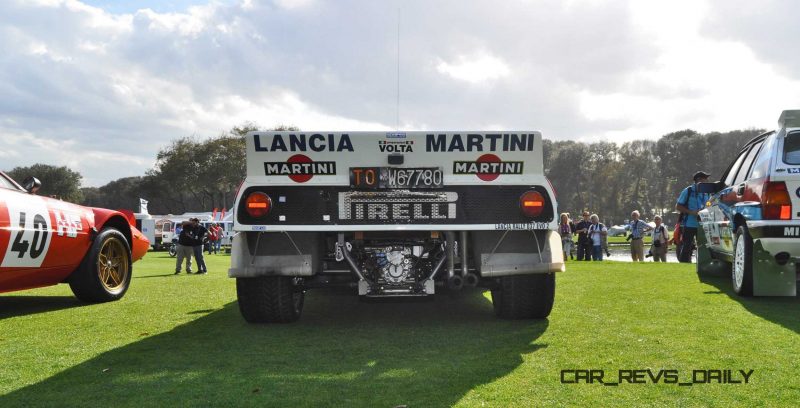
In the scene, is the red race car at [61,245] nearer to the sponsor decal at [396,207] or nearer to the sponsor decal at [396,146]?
the sponsor decal at [396,207]

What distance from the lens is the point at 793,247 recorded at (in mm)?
6262

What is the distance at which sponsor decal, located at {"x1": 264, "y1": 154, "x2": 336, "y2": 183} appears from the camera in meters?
5.41

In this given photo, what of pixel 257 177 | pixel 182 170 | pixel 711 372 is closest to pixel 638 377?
pixel 711 372

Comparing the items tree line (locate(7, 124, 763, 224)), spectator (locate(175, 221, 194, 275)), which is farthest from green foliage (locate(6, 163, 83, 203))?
spectator (locate(175, 221, 194, 275))

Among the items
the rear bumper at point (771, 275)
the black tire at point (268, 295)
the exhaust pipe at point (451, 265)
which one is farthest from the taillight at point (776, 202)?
the black tire at point (268, 295)

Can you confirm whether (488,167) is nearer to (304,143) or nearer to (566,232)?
(304,143)

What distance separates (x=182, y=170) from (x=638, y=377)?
184ft

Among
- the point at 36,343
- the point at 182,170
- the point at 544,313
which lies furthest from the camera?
the point at 182,170

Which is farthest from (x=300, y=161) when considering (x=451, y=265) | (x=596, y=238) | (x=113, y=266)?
(x=596, y=238)

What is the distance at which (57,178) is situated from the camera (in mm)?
80812

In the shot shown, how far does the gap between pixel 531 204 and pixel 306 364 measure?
2.21 metres

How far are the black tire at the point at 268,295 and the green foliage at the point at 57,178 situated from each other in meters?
81.6

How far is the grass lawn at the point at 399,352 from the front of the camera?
3.53m

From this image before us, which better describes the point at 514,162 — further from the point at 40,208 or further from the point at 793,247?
the point at 40,208
